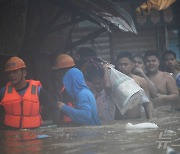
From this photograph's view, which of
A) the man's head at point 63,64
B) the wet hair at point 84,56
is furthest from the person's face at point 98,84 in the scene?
the man's head at point 63,64

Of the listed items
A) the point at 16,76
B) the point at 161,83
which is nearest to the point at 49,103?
the point at 16,76

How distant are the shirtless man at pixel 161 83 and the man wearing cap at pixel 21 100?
295 cm

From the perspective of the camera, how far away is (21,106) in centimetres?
551

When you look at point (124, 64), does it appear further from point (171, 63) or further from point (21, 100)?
point (171, 63)

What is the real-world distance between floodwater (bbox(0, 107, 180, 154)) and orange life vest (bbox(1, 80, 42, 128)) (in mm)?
176

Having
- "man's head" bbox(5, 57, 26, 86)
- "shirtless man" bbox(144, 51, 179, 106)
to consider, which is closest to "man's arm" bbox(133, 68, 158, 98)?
"shirtless man" bbox(144, 51, 179, 106)

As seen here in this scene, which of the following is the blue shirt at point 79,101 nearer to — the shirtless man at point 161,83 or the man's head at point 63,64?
the man's head at point 63,64

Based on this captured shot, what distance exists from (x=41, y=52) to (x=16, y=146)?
14.9 ft

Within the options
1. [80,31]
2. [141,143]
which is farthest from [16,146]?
[80,31]

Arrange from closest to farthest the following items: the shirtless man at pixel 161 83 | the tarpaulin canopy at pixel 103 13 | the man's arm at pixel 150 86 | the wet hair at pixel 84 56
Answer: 1. the tarpaulin canopy at pixel 103 13
2. the man's arm at pixel 150 86
3. the wet hair at pixel 84 56
4. the shirtless man at pixel 161 83

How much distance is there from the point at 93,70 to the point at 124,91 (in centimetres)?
87

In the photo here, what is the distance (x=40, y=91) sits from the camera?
5605 mm

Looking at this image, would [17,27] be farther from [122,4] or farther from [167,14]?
[167,14]

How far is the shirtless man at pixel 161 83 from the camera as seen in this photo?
7.71m
